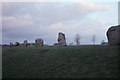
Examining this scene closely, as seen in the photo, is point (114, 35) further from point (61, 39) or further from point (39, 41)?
point (39, 41)

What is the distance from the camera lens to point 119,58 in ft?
40.7

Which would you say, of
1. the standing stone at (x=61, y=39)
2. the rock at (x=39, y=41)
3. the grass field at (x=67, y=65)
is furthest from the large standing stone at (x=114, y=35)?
the rock at (x=39, y=41)

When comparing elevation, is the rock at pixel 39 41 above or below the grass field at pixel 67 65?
above

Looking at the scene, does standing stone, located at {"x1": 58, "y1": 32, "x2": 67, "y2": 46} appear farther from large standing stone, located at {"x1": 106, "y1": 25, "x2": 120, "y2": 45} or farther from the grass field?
large standing stone, located at {"x1": 106, "y1": 25, "x2": 120, "y2": 45}

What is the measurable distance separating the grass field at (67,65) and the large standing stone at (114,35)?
246 centimetres

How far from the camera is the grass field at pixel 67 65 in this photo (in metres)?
11.0

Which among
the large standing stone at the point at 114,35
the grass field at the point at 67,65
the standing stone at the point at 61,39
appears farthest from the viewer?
the standing stone at the point at 61,39

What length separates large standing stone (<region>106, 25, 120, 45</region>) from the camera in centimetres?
1636

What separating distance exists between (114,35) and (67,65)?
6675 mm

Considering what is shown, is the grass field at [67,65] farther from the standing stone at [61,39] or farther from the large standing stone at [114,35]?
the standing stone at [61,39]

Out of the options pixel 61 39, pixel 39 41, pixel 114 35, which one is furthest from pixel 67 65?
pixel 39 41

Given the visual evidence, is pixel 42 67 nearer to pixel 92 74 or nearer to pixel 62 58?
pixel 62 58

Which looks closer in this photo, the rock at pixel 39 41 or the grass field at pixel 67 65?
the grass field at pixel 67 65

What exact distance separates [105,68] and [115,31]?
6.63 metres
